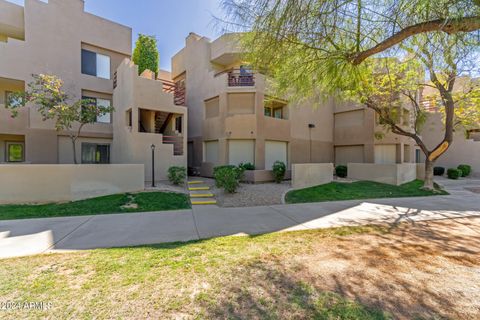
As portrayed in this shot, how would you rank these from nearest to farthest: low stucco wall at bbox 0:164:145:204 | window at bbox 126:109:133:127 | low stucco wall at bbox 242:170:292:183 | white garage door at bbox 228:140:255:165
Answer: low stucco wall at bbox 0:164:145:204 → window at bbox 126:109:133:127 → low stucco wall at bbox 242:170:292:183 → white garage door at bbox 228:140:255:165

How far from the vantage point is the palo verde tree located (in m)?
4.43

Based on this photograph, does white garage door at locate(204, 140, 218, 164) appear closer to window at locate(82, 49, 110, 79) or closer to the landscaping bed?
window at locate(82, 49, 110, 79)

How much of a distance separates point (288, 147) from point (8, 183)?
45.6 feet

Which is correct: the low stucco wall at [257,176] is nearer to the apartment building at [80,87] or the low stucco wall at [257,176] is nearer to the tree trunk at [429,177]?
the apartment building at [80,87]

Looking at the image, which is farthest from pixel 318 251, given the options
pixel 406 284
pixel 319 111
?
pixel 319 111

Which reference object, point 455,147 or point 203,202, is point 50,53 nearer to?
point 203,202

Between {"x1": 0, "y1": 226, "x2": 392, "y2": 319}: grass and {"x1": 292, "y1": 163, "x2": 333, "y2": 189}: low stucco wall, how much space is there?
7349mm

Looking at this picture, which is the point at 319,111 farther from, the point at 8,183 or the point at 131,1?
the point at 8,183

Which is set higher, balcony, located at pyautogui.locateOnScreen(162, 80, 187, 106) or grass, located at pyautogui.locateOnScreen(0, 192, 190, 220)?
balcony, located at pyautogui.locateOnScreen(162, 80, 187, 106)

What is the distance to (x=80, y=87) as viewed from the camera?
535 inches

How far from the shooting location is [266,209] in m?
8.14

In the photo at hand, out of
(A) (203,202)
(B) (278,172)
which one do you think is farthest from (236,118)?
(A) (203,202)

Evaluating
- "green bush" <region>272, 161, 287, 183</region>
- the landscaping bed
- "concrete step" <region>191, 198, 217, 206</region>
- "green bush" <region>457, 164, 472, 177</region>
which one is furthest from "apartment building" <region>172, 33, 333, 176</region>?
"green bush" <region>457, 164, 472, 177</region>

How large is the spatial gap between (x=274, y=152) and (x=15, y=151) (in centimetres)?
1545
